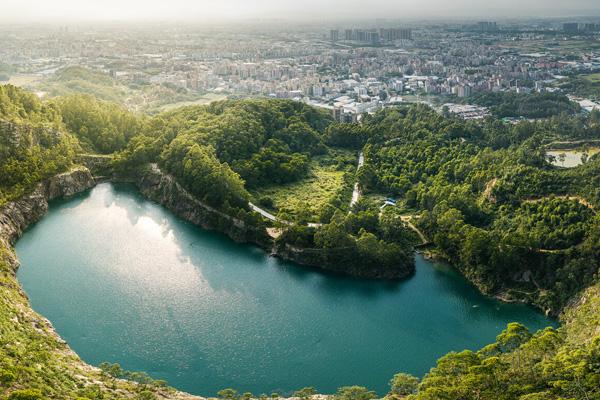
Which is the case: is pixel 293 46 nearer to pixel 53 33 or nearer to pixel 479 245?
pixel 53 33

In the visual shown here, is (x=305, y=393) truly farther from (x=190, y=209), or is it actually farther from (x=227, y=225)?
(x=190, y=209)

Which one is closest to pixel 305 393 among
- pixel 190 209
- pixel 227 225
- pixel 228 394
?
pixel 228 394

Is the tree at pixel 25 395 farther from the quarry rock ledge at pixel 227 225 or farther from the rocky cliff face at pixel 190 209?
the rocky cliff face at pixel 190 209

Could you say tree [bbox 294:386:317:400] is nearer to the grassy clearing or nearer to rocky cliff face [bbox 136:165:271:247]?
rocky cliff face [bbox 136:165:271:247]

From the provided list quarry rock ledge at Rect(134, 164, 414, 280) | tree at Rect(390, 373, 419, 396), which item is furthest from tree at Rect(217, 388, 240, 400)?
quarry rock ledge at Rect(134, 164, 414, 280)

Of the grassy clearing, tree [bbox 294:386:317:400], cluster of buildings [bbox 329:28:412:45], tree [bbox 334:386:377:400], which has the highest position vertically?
cluster of buildings [bbox 329:28:412:45]

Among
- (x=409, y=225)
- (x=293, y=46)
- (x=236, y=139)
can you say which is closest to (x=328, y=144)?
(x=236, y=139)
